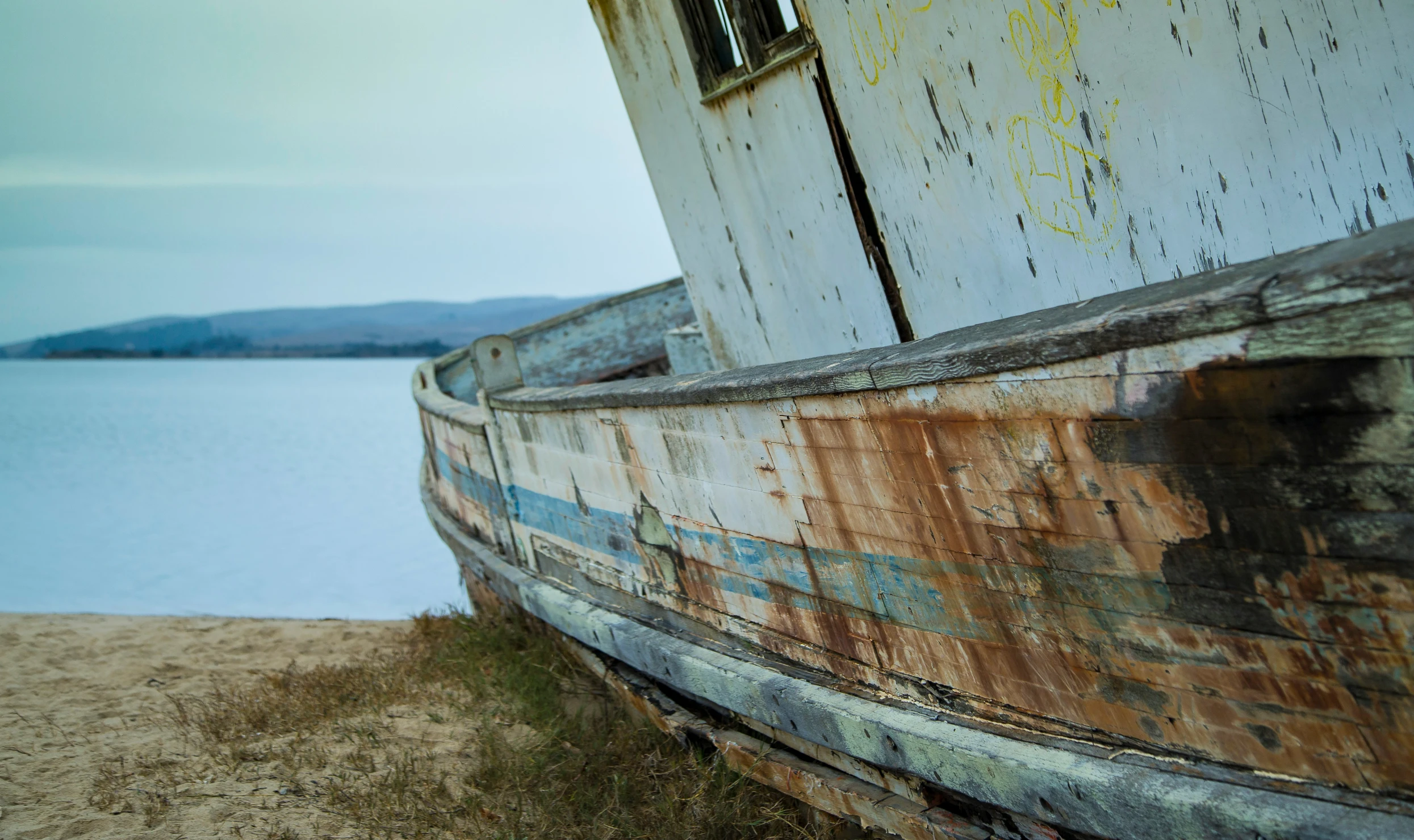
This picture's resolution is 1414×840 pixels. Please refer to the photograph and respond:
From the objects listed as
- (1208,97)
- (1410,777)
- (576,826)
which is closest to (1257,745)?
(1410,777)

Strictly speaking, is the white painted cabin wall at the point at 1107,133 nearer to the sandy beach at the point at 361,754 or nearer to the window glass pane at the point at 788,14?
the window glass pane at the point at 788,14

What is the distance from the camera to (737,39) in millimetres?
4305

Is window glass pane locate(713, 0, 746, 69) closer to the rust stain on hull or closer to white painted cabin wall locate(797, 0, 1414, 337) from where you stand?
white painted cabin wall locate(797, 0, 1414, 337)

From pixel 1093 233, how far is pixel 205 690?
535cm

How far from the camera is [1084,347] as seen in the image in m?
1.84

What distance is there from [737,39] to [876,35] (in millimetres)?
848

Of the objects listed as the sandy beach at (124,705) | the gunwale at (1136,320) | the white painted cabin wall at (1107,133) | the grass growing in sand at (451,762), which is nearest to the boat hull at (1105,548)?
the gunwale at (1136,320)

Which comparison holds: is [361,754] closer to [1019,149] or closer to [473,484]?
[473,484]

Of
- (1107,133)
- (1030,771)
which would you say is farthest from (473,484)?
(1030,771)

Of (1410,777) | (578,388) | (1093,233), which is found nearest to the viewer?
(1410,777)

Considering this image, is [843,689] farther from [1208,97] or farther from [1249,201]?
[1208,97]

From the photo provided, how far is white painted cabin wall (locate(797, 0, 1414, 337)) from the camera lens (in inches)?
101

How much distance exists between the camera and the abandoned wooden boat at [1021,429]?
168cm

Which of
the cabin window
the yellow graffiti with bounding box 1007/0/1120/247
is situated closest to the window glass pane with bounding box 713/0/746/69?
the cabin window
